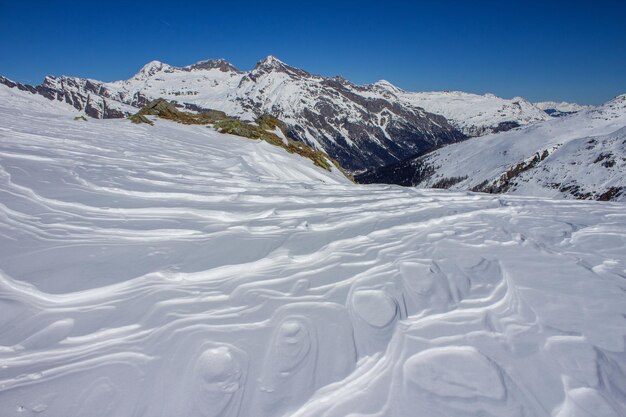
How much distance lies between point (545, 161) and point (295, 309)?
330 feet

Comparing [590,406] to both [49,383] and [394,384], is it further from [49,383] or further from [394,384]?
[49,383]

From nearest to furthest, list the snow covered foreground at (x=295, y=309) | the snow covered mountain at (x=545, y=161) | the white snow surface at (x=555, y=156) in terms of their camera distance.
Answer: the snow covered foreground at (x=295, y=309), the snow covered mountain at (x=545, y=161), the white snow surface at (x=555, y=156)

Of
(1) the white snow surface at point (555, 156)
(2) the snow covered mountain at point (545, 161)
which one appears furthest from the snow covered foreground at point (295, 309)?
(2) the snow covered mountain at point (545, 161)

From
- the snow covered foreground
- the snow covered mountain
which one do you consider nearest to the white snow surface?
the snow covered mountain

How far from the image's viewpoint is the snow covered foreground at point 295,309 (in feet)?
8.53

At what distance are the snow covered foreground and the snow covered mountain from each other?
6486 cm

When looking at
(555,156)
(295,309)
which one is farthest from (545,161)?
(295,309)

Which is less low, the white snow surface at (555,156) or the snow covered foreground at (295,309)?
the white snow surface at (555,156)

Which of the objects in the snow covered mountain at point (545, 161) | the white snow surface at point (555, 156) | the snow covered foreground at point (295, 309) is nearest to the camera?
the snow covered foreground at point (295, 309)

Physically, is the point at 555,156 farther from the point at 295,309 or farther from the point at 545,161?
the point at 295,309

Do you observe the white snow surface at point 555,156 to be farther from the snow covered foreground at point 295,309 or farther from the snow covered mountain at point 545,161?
the snow covered foreground at point 295,309

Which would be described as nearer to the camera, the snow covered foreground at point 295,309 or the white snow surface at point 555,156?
the snow covered foreground at point 295,309

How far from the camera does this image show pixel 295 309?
3.67m

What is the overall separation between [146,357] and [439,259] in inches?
157
